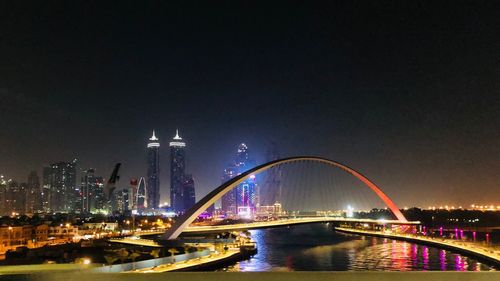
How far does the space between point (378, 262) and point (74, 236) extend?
43315 mm

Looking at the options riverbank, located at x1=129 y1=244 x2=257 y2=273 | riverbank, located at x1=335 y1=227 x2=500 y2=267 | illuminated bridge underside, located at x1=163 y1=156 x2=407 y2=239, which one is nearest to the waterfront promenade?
riverbank, located at x1=129 y1=244 x2=257 y2=273

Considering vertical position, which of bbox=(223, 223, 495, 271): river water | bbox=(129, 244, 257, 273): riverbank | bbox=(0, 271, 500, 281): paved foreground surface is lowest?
bbox=(223, 223, 495, 271): river water

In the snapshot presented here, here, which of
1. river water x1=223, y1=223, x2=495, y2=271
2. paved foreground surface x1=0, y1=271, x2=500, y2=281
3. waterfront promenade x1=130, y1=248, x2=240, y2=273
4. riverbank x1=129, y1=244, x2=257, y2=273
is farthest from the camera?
river water x1=223, y1=223, x2=495, y2=271

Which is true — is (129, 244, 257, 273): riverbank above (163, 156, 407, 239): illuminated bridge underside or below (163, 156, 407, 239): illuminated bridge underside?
below

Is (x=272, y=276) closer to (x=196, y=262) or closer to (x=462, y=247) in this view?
(x=196, y=262)

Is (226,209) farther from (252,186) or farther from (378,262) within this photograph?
(378,262)

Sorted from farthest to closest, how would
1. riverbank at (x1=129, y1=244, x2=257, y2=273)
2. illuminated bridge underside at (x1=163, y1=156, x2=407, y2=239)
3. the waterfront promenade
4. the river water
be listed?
illuminated bridge underside at (x1=163, y1=156, x2=407, y2=239)
the river water
riverbank at (x1=129, y1=244, x2=257, y2=273)
the waterfront promenade

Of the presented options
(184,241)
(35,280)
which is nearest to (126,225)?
(184,241)

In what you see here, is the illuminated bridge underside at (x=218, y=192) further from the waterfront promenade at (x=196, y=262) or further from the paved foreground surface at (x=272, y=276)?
the paved foreground surface at (x=272, y=276)

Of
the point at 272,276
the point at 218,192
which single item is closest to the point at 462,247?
the point at 218,192

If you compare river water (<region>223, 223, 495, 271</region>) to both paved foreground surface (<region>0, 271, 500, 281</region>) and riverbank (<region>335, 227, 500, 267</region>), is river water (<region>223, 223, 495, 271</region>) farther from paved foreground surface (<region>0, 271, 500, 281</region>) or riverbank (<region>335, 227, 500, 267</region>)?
paved foreground surface (<region>0, 271, 500, 281</region>)

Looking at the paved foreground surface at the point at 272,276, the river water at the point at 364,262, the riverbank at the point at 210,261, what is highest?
the paved foreground surface at the point at 272,276

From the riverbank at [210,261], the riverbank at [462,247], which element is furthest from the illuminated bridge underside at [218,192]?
the riverbank at [462,247]

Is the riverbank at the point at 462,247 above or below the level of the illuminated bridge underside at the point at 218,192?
below
